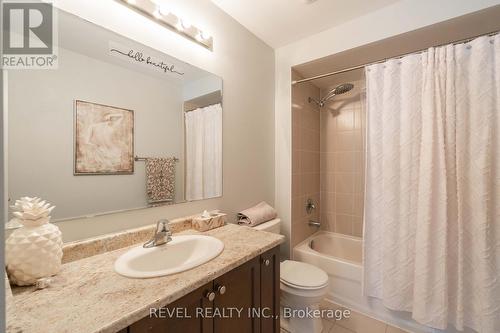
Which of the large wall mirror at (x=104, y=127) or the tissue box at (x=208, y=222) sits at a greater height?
the large wall mirror at (x=104, y=127)

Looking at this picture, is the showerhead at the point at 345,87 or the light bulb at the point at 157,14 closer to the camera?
the light bulb at the point at 157,14

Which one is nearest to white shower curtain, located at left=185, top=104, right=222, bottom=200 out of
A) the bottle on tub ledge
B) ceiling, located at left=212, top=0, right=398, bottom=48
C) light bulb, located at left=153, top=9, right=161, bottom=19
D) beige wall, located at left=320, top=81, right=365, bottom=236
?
the bottle on tub ledge

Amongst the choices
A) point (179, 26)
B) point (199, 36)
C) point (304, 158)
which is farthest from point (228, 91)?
point (304, 158)

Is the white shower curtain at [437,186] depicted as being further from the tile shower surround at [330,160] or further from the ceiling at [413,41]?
the tile shower surround at [330,160]

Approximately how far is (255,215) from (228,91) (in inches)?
37.8

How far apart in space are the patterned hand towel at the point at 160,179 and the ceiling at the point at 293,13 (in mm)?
1187

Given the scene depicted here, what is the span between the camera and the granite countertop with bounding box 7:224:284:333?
575 mm

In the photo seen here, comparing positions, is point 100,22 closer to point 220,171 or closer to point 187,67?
point 187,67

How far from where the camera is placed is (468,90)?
132 cm

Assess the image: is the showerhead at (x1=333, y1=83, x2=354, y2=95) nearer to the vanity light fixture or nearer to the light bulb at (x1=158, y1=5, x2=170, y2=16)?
the vanity light fixture

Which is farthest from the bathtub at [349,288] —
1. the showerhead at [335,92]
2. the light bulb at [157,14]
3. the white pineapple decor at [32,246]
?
the light bulb at [157,14]

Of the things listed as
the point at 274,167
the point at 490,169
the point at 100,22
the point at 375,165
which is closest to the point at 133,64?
the point at 100,22

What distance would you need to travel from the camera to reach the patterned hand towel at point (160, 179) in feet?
3.92

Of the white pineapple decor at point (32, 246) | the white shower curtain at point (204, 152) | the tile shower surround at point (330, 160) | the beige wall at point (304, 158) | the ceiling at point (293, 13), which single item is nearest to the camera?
the white pineapple decor at point (32, 246)
